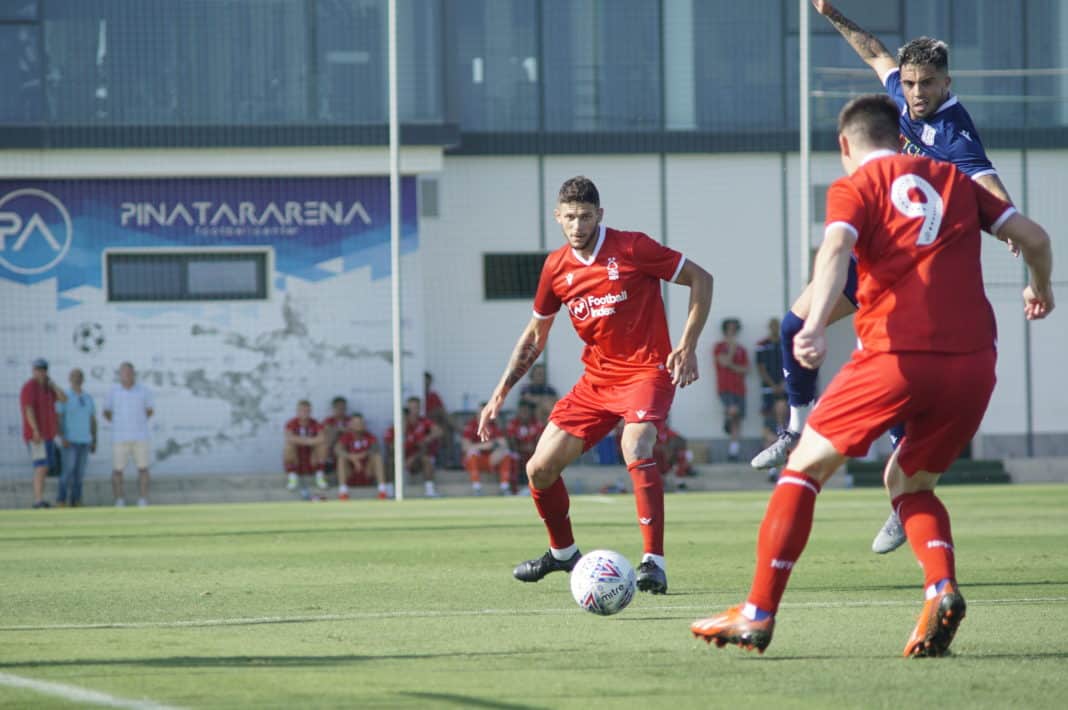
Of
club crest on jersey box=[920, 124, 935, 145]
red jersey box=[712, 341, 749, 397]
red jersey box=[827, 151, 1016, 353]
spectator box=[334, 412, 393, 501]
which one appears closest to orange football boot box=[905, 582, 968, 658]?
red jersey box=[827, 151, 1016, 353]

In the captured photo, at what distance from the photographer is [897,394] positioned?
6.03m

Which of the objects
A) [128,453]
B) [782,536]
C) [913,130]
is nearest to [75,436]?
[128,453]

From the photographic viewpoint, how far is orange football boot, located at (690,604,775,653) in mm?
5953

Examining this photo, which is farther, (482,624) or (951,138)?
(951,138)

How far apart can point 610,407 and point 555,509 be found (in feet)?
2.30

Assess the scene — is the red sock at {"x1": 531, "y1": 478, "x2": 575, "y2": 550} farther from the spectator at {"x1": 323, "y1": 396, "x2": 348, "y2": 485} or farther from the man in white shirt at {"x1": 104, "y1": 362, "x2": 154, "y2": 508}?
the man in white shirt at {"x1": 104, "y1": 362, "x2": 154, "y2": 508}

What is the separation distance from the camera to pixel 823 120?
28562mm

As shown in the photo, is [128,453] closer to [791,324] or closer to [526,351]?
[526,351]

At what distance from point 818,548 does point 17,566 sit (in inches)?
237

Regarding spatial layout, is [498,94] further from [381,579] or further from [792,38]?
[381,579]

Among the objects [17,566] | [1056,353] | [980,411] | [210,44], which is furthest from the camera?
[1056,353]

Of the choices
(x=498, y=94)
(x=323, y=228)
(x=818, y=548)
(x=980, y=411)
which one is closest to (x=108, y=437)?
(x=323, y=228)

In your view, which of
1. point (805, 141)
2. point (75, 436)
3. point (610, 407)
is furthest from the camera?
point (805, 141)

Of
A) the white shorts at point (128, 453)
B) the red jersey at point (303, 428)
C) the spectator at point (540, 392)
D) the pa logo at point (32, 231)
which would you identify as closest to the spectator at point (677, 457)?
the spectator at point (540, 392)
